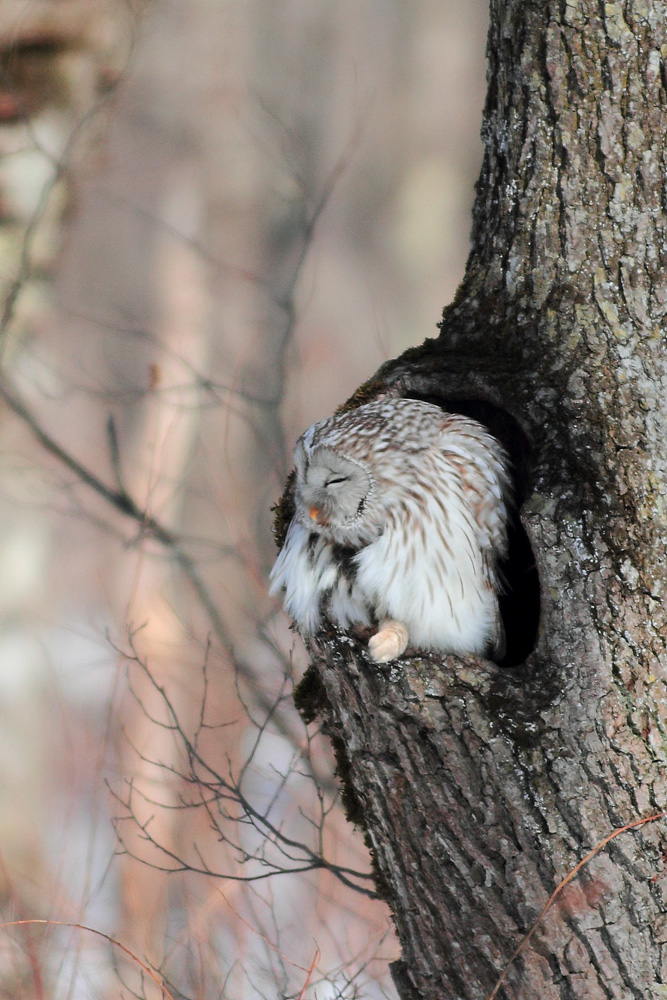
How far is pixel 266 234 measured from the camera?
5621mm

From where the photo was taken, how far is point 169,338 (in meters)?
5.32

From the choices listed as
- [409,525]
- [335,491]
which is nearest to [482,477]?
[409,525]

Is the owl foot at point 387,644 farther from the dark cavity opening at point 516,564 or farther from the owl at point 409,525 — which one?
the dark cavity opening at point 516,564

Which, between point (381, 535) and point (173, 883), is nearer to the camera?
point (381, 535)

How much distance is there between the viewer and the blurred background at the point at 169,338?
16.0ft

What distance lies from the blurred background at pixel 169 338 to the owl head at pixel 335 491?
275cm

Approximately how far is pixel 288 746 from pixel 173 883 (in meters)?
0.91

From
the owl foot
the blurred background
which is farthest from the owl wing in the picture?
the blurred background

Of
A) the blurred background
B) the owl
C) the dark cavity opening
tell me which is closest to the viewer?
the owl

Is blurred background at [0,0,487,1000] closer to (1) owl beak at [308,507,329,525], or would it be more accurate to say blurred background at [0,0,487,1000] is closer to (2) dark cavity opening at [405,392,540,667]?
(2) dark cavity opening at [405,392,540,667]

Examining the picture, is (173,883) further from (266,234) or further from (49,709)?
(266,234)

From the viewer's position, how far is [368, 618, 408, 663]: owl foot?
1.61 meters

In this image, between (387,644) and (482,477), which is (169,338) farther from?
(387,644)

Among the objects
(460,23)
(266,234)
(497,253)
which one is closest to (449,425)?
(497,253)
